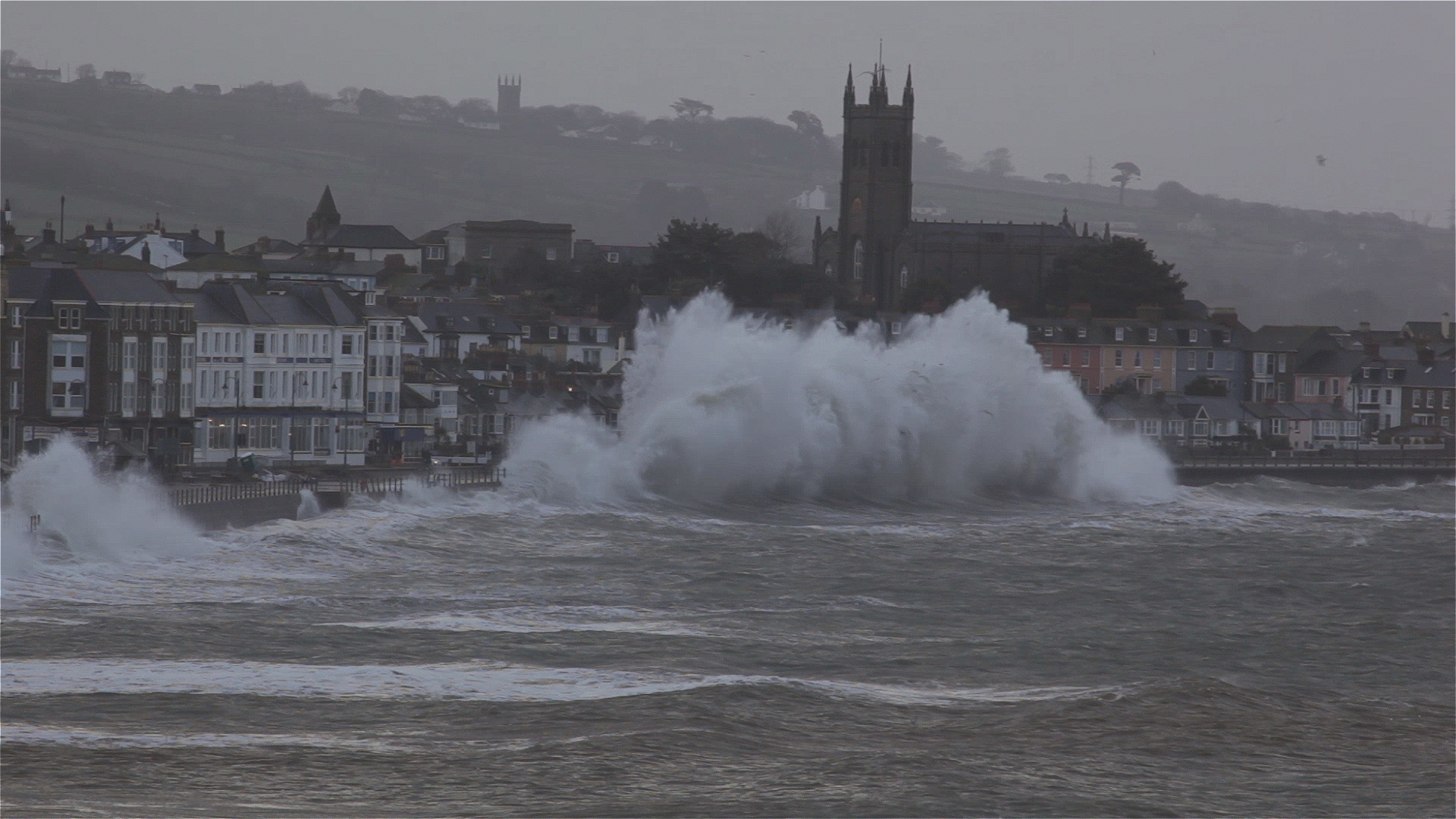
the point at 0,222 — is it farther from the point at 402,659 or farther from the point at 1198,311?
the point at 1198,311

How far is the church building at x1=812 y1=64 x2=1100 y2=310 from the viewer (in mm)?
151125

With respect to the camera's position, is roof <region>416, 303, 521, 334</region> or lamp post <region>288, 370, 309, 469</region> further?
roof <region>416, 303, 521, 334</region>

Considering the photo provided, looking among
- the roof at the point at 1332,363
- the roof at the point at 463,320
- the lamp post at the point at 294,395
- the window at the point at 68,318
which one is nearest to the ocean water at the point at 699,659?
the lamp post at the point at 294,395

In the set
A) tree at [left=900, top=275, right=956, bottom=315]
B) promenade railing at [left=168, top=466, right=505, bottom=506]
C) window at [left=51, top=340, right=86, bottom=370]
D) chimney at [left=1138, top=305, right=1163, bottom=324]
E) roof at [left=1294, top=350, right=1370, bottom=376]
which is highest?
tree at [left=900, top=275, right=956, bottom=315]

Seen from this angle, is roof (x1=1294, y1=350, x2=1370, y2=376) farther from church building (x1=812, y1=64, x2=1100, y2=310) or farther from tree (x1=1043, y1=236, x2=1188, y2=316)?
church building (x1=812, y1=64, x2=1100, y2=310)

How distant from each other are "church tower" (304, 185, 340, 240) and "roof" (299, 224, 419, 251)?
689 cm

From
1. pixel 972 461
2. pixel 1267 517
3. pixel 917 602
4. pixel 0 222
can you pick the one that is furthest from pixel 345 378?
pixel 917 602

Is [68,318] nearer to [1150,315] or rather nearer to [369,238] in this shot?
[1150,315]

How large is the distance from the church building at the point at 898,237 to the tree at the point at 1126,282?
60.2ft

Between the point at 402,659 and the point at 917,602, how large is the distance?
12.0 metres

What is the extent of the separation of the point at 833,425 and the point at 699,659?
135ft

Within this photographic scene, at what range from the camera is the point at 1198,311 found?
123938 mm

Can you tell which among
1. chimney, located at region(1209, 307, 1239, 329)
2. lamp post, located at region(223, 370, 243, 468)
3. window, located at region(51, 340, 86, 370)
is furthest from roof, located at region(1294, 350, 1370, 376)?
window, located at region(51, 340, 86, 370)

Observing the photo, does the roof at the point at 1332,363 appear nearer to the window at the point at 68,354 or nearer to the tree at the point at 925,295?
the tree at the point at 925,295
